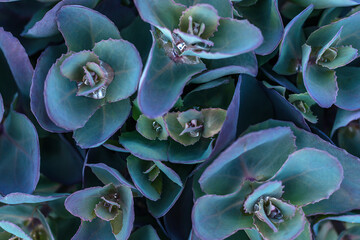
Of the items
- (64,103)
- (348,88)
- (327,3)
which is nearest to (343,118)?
(348,88)

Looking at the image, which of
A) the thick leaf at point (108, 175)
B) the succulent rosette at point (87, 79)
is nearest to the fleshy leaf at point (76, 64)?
the succulent rosette at point (87, 79)

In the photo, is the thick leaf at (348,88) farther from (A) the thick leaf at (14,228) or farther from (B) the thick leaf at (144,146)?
(A) the thick leaf at (14,228)

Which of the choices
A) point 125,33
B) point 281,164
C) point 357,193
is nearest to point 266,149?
point 281,164

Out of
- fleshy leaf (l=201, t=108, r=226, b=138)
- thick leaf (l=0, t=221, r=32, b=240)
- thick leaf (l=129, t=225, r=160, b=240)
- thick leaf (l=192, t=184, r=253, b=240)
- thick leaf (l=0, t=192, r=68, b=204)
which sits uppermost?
fleshy leaf (l=201, t=108, r=226, b=138)

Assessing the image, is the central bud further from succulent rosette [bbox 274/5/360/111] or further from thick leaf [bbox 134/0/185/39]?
succulent rosette [bbox 274/5/360/111]

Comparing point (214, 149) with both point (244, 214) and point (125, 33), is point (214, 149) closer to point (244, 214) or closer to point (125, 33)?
point (244, 214)

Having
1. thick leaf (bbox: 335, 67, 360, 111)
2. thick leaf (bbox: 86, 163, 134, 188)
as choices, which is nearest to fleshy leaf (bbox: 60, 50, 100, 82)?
thick leaf (bbox: 86, 163, 134, 188)
